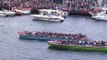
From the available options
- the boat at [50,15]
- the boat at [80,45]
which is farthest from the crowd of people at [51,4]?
the boat at [80,45]

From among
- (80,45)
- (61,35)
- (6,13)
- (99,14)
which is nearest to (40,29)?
(61,35)

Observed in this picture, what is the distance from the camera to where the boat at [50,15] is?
469 ft

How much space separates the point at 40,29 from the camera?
128 metres

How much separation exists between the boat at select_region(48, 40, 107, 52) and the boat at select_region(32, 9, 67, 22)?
3741 centimetres

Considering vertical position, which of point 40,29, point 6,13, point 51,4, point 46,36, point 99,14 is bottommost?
point 6,13

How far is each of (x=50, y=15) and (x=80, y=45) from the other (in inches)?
1666

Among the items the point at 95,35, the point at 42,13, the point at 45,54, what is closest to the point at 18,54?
the point at 45,54

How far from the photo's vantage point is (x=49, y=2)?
157625 mm

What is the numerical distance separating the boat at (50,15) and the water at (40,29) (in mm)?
1476

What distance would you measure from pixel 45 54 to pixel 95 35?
22.9m

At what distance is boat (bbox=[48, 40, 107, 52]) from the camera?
10419cm

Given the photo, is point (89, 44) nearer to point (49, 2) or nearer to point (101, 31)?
point (101, 31)

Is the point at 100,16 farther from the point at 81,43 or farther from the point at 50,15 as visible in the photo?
the point at 81,43

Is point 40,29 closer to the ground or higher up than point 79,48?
closer to the ground
